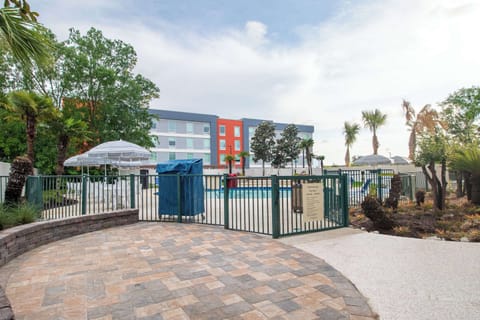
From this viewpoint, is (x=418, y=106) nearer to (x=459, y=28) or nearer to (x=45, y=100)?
(x=459, y=28)

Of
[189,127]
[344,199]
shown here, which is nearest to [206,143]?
[189,127]

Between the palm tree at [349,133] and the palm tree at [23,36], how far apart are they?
4736cm

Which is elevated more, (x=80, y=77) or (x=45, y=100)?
(x=80, y=77)

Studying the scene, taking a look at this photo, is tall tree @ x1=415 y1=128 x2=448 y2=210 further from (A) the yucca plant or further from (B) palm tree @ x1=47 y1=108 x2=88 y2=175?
(B) palm tree @ x1=47 y1=108 x2=88 y2=175

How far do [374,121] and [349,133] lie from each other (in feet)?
27.4

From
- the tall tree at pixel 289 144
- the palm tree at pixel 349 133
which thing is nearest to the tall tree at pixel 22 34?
the tall tree at pixel 289 144

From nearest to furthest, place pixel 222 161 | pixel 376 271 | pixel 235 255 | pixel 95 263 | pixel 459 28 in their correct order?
pixel 376 271 → pixel 95 263 → pixel 235 255 → pixel 459 28 → pixel 222 161

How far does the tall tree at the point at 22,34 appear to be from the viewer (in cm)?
278

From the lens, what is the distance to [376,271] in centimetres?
362

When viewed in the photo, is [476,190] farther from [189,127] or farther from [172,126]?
[189,127]

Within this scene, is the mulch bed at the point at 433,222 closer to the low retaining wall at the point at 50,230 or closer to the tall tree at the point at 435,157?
the tall tree at the point at 435,157

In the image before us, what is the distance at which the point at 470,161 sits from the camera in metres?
7.81

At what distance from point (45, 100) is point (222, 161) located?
116 feet

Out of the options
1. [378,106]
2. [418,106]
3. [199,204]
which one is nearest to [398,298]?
[199,204]
